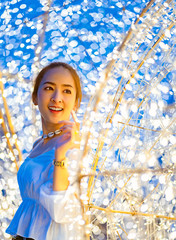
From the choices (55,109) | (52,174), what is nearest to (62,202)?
(52,174)

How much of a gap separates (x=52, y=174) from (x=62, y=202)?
95mm

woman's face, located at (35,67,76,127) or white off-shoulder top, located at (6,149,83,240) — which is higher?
woman's face, located at (35,67,76,127)

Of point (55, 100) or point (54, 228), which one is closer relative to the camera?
point (54, 228)

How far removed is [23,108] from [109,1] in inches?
23.0

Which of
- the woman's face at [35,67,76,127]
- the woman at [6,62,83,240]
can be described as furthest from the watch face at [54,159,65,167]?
the woman's face at [35,67,76,127]

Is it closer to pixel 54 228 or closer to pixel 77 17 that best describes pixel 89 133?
pixel 54 228

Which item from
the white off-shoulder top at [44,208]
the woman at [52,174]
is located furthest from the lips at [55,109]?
the white off-shoulder top at [44,208]

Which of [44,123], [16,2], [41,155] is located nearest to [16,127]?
[44,123]

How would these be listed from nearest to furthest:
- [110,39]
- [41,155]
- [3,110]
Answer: [41,155]
[110,39]
[3,110]

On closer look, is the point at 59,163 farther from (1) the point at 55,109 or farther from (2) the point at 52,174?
(1) the point at 55,109

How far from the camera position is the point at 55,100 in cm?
98

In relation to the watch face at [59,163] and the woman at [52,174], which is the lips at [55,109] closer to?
the woman at [52,174]

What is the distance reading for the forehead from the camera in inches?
39.6

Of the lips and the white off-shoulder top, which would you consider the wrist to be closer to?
the white off-shoulder top
